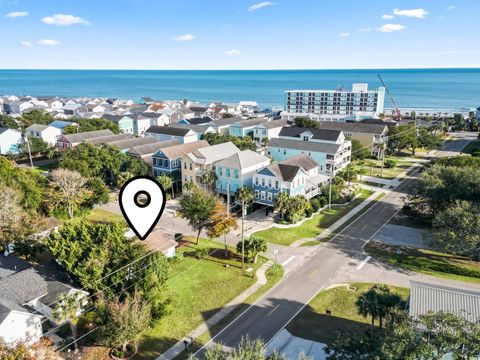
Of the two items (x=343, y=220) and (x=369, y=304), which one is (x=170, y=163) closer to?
(x=343, y=220)

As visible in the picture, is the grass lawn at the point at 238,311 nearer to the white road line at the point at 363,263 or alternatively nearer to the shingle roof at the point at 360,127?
the white road line at the point at 363,263

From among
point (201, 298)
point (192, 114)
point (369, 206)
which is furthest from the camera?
point (192, 114)

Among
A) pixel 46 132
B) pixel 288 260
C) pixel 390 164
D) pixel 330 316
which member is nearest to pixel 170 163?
pixel 288 260

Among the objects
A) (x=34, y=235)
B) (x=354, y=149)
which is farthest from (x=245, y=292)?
(x=354, y=149)

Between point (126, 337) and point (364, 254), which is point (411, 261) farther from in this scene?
point (126, 337)

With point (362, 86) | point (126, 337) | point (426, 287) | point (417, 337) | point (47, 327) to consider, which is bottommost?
point (47, 327)
